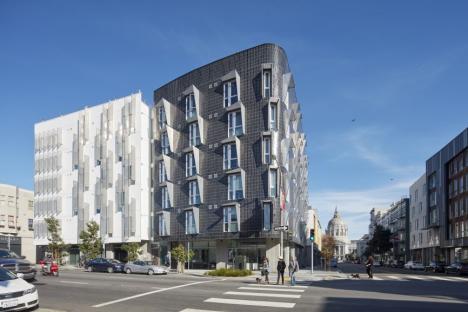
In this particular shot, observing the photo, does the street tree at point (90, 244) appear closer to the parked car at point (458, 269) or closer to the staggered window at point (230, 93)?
the staggered window at point (230, 93)

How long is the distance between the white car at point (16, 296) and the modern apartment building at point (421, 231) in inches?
2959

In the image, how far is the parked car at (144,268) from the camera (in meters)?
36.2

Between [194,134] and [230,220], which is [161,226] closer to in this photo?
[230,220]

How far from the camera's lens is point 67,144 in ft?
215

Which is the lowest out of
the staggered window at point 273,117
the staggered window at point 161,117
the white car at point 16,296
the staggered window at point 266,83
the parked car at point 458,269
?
the parked car at point 458,269

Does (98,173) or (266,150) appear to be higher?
(266,150)

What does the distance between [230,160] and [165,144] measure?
36.8ft

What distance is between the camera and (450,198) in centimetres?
7006

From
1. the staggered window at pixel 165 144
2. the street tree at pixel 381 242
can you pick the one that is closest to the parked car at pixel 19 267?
the staggered window at pixel 165 144

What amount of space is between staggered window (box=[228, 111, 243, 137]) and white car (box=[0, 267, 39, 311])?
33.2 meters

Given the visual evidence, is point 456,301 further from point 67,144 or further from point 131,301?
point 67,144

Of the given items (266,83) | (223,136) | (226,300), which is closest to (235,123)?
(223,136)

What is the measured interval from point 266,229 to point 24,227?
198ft

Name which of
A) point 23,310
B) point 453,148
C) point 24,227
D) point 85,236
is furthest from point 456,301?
point 24,227
